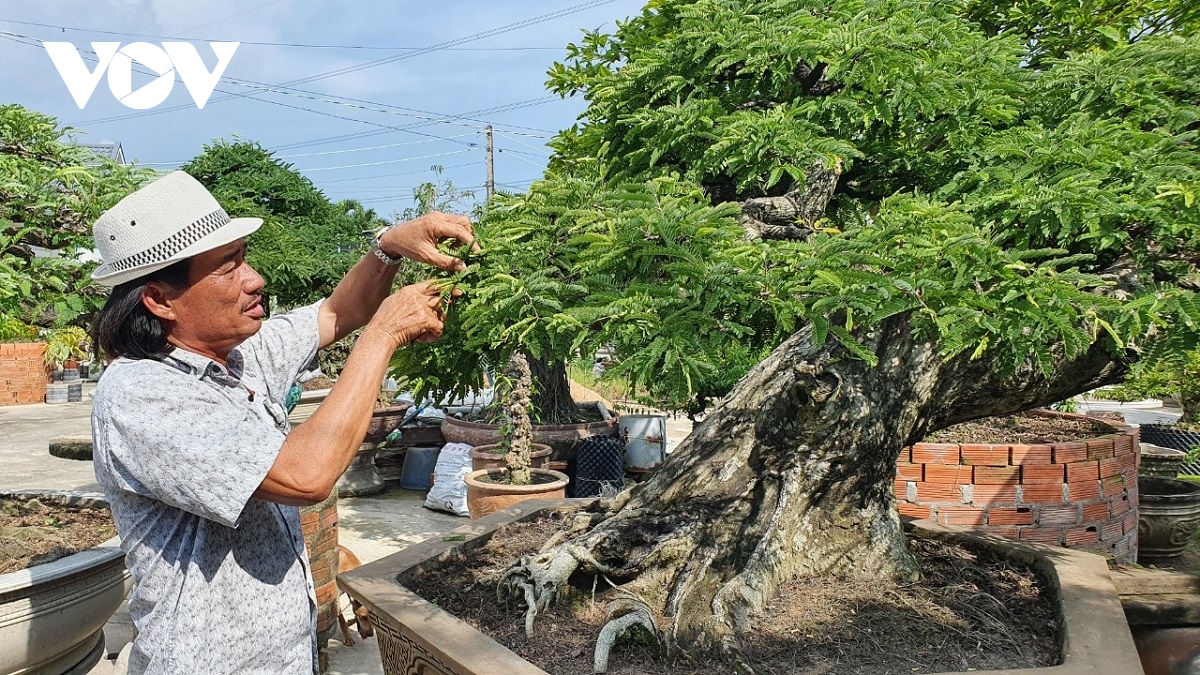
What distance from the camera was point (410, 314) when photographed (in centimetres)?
164

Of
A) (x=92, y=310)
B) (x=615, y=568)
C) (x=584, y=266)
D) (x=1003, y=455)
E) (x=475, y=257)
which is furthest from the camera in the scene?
(x=1003, y=455)

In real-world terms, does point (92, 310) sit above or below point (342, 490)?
above

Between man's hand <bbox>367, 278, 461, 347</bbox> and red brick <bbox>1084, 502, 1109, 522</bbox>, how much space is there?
10.8ft

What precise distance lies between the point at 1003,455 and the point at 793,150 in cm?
229

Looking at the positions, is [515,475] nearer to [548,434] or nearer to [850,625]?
[548,434]

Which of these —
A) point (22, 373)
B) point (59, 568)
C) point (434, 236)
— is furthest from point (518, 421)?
point (22, 373)

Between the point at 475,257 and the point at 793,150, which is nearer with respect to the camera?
the point at 475,257

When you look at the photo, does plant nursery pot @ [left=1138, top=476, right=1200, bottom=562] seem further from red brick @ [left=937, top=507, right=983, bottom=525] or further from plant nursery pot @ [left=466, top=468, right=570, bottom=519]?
plant nursery pot @ [left=466, top=468, right=570, bottom=519]

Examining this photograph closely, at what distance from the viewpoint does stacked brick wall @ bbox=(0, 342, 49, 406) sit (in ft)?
44.5

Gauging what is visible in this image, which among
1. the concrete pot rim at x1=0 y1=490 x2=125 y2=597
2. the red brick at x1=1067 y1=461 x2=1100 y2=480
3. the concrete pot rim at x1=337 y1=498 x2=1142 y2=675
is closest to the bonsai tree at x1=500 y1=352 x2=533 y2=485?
the concrete pot rim at x1=337 y1=498 x2=1142 y2=675

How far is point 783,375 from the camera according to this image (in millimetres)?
2699

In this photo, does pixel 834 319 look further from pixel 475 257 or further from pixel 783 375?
pixel 475 257

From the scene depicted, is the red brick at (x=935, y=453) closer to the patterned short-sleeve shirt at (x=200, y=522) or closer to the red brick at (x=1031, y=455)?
the red brick at (x=1031, y=455)

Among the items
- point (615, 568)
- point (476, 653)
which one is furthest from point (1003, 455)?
point (476, 653)
